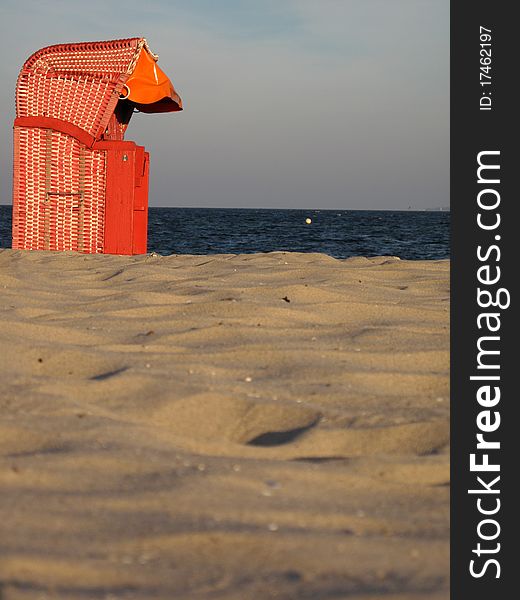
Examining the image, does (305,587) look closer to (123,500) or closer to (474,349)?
(123,500)

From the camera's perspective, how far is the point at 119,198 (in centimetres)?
780

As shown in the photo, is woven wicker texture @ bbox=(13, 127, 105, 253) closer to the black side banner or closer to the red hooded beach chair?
the red hooded beach chair

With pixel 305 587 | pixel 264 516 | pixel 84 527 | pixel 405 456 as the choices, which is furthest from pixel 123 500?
pixel 405 456

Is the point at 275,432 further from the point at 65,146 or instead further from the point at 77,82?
the point at 77,82

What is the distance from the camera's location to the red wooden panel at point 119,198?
7.73m

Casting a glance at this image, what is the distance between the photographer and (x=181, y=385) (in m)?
2.31

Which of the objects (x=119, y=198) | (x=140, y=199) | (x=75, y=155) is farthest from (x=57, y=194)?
(x=140, y=199)

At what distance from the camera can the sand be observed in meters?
1.30

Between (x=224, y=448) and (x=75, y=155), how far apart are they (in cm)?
644

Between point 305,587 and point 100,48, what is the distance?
7.46 m

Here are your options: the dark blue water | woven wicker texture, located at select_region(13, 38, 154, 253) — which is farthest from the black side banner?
the dark blue water

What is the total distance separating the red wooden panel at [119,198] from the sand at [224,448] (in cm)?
420

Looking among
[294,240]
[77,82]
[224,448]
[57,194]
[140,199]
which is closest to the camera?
[224,448]

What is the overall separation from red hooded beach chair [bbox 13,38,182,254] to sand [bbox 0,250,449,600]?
426 cm
